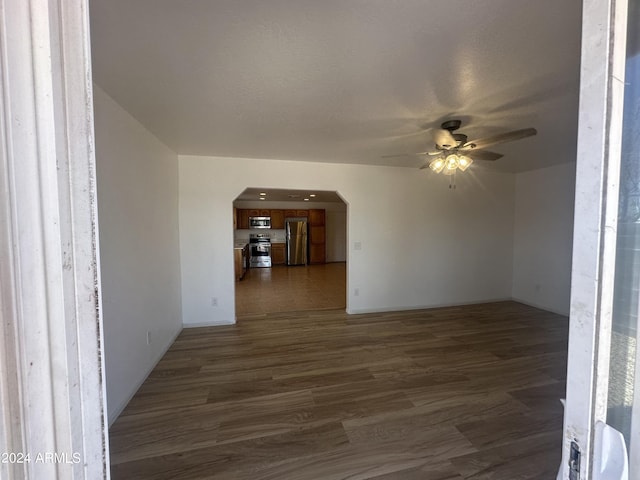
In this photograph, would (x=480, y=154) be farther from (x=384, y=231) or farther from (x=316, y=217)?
(x=316, y=217)

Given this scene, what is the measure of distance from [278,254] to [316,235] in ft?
4.74

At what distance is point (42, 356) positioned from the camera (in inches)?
15.0

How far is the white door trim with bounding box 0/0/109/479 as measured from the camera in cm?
36

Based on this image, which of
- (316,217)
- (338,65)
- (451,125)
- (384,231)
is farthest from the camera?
(316,217)

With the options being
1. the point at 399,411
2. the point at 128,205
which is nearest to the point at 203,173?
the point at 128,205

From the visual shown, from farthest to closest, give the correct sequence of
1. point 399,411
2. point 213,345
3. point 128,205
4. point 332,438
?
point 213,345, point 128,205, point 399,411, point 332,438

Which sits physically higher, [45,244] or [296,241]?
[45,244]

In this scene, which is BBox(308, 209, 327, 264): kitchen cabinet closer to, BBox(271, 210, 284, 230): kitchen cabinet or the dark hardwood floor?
BBox(271, 210, 284, 230): kitchen cabinet

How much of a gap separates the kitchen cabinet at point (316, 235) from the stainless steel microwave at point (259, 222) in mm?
1420

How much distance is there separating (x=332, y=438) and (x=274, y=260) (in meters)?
7.33

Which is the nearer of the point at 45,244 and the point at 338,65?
the point at 45,244

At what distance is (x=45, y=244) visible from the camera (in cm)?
38

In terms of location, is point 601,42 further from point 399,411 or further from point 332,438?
point 399,411

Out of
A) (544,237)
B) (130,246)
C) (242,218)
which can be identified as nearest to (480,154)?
(544,237)
